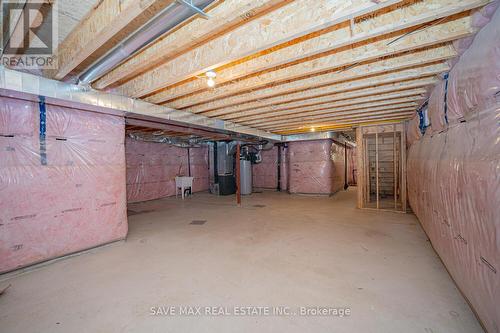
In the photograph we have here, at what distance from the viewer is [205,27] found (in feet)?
5.15

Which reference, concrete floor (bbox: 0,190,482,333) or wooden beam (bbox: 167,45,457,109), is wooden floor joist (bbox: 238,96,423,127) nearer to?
wooden beam (bbox: 167,45,457,109)

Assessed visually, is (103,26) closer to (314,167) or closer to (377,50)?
(377,50)

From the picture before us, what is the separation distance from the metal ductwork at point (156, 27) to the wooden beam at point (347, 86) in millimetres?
1867

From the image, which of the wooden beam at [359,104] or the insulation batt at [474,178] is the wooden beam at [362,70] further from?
the wooden beam at [359,104]

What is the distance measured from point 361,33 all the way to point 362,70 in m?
0.78

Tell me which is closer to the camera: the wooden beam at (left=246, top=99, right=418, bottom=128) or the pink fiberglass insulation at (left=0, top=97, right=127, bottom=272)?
the pink fiberglass insulation at (left=0, top=97, right=127, bottom=272)

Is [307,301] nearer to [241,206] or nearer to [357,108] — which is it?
[357,108]

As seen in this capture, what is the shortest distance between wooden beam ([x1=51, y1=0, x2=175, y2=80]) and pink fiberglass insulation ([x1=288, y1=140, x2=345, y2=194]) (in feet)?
20.0

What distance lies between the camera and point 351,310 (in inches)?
62.3

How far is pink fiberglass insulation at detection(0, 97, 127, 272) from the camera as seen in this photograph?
85.1 inches

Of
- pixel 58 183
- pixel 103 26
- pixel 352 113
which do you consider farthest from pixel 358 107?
pixel 58 183

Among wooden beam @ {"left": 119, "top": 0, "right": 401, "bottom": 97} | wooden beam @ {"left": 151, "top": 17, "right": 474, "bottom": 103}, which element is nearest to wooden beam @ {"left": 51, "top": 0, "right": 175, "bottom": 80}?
wooden beam @ {"left": 119, "top": 0, "right": 401, "bottom": 97}

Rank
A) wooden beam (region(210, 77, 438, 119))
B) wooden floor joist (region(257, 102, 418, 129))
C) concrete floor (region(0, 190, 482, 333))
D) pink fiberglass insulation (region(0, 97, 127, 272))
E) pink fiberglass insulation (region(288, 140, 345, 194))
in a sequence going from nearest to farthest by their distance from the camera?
concrete floor (region(0, 190, 482, 333)) < pink fiberglass insulation (region(0, 97, 127, 272)) < wooden beam (region(210, 77, 438, 119)) < wooden floor joist (region(257, 102, 418, 129)) < pink fiberglass insulation (region(288, 140, 345, 194))

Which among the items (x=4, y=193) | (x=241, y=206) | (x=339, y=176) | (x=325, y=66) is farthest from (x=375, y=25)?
(x=339, y=176)
